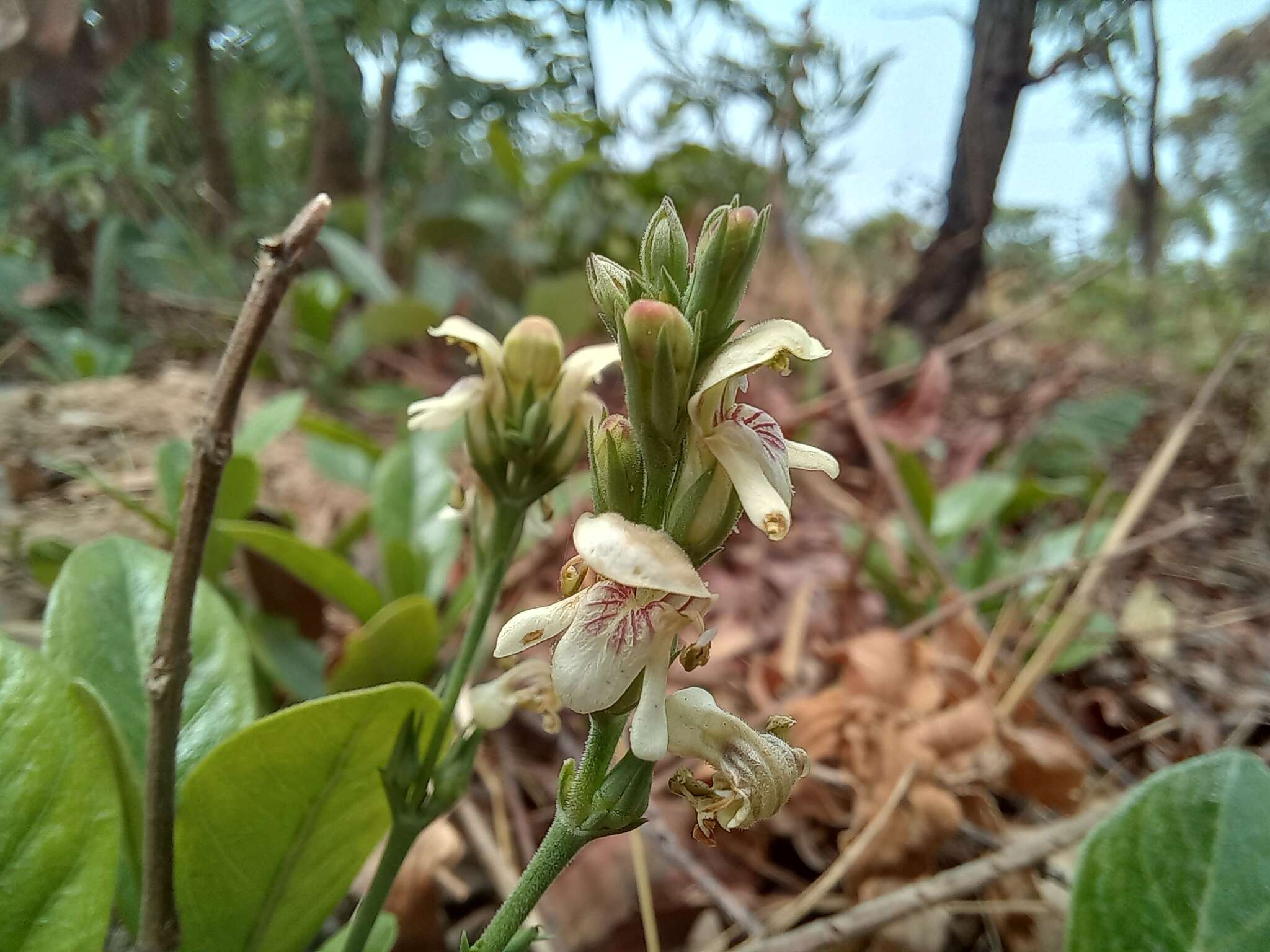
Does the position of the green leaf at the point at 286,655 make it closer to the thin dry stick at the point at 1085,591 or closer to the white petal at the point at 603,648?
the white petal at the point at 603,648

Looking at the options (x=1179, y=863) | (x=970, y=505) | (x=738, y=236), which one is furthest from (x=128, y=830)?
(x=970, y=505)

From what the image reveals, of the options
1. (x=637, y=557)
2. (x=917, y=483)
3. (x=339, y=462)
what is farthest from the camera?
(x=917, y=483)

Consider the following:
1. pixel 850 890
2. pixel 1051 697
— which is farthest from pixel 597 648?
pixel 1051 697

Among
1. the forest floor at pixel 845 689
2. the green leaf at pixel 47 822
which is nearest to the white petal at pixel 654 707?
the green leaf at pixel 47 822

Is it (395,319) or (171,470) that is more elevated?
(395,319)

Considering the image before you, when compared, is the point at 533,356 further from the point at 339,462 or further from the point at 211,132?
the point at 211,132

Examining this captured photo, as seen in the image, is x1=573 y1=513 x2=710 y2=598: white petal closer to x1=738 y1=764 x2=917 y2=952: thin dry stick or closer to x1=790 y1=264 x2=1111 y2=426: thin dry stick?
x1=738 y1=764 x2=917 y2=952: thin dry stick

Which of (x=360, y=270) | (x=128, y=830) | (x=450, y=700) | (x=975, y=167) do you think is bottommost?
(x=128, y=830)
